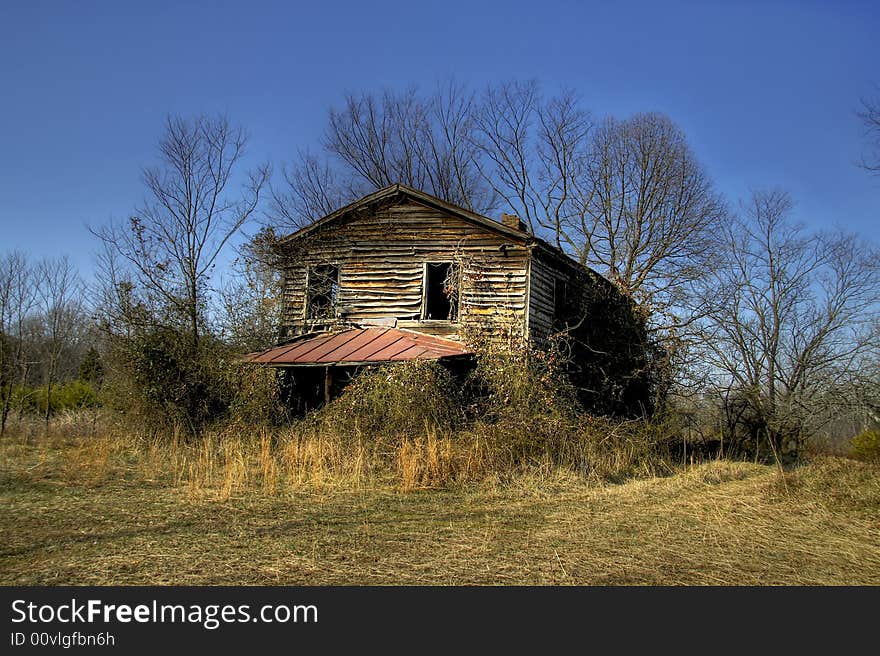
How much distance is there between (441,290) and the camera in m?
19.4

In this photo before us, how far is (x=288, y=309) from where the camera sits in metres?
17.7

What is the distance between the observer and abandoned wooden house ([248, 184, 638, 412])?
1600 cm

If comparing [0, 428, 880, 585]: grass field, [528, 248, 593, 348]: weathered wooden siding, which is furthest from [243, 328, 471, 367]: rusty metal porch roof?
[0, 428, 880, 585]: grass field

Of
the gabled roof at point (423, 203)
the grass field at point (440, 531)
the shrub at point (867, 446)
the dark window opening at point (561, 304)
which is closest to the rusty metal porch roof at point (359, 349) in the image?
the gabled roof at point (423, 203)

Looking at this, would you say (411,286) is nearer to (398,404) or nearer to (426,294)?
(426,294)

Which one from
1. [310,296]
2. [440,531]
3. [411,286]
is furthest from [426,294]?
[440,531]

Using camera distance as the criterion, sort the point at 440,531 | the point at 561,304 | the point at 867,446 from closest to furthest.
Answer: the point at 440,531 → the point at 867,446 → the point at 561,304

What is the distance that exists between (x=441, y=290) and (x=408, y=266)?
101 inches

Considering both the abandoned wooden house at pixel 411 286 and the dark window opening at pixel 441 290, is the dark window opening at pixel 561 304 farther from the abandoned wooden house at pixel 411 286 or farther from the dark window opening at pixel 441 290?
the dark window opening at pixel 441 290

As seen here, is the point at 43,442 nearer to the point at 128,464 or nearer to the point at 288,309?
the point at 128,464

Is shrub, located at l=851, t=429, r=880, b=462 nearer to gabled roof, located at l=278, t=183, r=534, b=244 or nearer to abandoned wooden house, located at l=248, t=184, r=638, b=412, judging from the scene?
abandoned wooden house, located at l=248, t=184, r=638, b=412

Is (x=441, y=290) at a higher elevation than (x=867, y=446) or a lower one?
higher

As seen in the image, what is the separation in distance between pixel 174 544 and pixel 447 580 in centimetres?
274

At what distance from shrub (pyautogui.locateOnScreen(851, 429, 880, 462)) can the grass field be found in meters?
5.79
